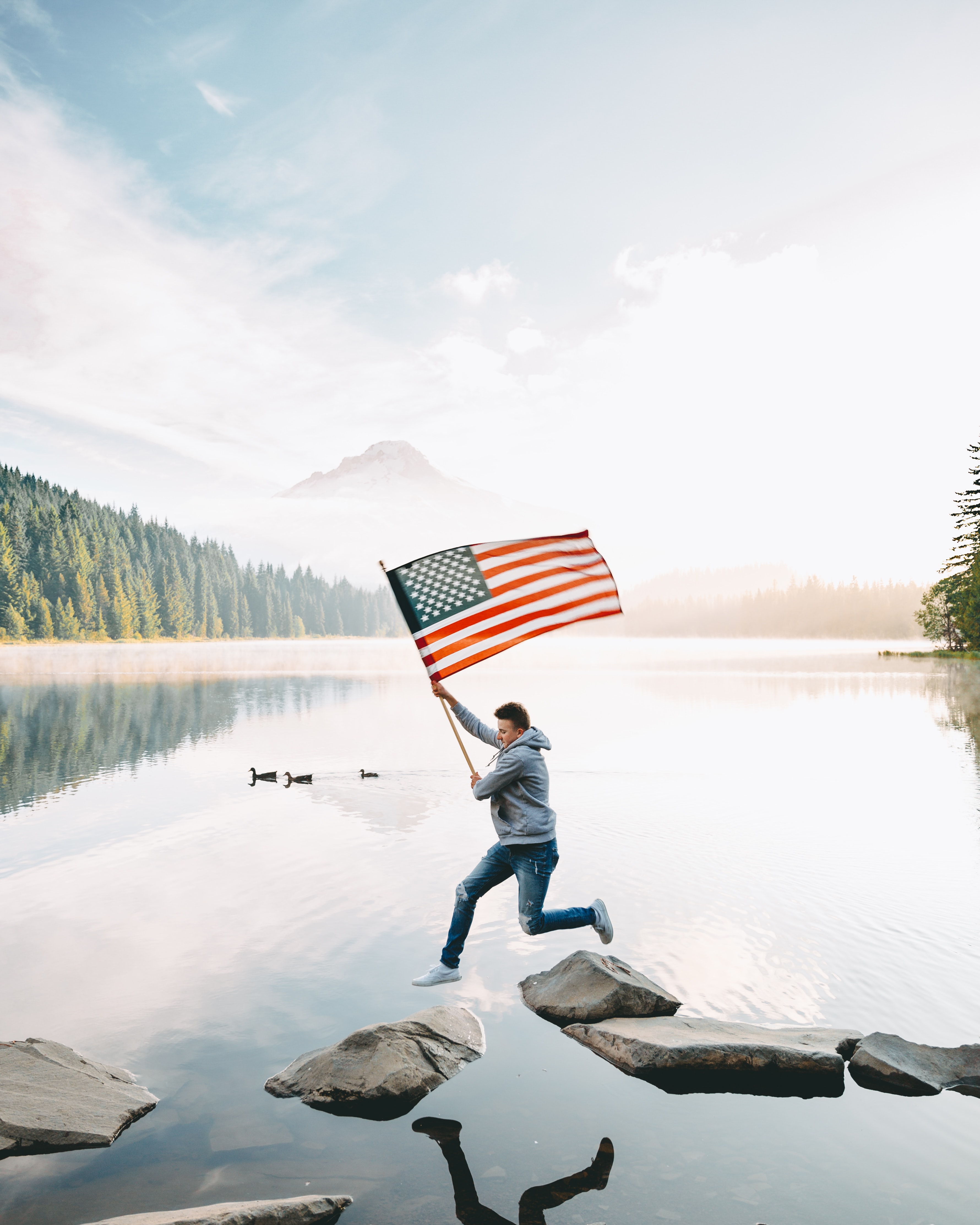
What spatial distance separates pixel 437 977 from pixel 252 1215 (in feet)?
11.6

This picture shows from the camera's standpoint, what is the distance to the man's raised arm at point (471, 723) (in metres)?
8.38

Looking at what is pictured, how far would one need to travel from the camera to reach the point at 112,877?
11.6 metres

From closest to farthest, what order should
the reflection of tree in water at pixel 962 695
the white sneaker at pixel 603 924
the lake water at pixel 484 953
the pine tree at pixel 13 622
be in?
1. the lake water at pixel 484 953
2. the white sneaker at pixel 603 924
3. the reflection of tree in water at pixel 962 695
4. the pine tree at pixel 13 622

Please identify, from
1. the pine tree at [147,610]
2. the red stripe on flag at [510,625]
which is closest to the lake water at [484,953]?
the red stripe on flag at [510,625]

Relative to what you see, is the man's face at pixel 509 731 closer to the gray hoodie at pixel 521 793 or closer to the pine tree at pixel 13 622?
the gray hoodie at pixel 521 793

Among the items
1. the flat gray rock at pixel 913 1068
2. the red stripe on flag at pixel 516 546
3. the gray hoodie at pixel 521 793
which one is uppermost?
the red stripe on flag at pixel 516 546

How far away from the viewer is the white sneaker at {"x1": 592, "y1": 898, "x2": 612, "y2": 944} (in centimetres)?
805

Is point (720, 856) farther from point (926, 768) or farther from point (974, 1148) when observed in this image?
point (926, 768)

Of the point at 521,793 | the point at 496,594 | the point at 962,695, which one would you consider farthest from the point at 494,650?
the point at 962,695

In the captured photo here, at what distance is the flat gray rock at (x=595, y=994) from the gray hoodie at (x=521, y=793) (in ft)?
3.88

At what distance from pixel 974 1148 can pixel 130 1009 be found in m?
6.70

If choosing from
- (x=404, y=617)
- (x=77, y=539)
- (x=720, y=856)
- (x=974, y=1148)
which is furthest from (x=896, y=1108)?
(x=77, y=539)

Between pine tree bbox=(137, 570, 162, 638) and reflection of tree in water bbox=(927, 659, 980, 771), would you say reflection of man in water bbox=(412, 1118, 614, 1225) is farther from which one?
pine tree bbox=(137, 570, 162, 638)

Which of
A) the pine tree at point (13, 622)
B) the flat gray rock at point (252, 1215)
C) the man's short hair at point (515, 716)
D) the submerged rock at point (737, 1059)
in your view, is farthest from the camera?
the pine tree at point (13, 622)
